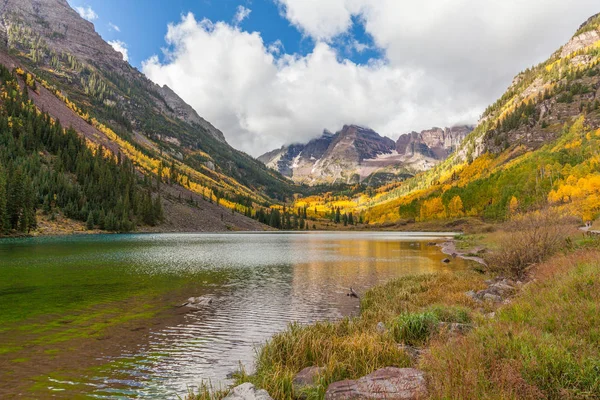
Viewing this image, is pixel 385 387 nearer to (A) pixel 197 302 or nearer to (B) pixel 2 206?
(A) pixel 197 302

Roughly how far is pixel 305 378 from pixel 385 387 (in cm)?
320

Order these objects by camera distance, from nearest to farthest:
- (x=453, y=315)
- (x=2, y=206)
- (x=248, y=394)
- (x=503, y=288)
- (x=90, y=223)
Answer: (x=248, y=394) < (x=453, y=315) < (x=503, y=288) < (x=2, y=206) < (x=90, y=223)

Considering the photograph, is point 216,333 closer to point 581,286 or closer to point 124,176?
point 581,286

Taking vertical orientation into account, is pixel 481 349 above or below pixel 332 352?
above

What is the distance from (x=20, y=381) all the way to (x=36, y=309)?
13.7m

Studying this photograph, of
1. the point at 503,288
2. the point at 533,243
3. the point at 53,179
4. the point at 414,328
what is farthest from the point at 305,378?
the point at 53,179

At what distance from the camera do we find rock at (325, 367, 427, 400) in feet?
28.1

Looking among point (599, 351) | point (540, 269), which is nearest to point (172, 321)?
point (599, 351)

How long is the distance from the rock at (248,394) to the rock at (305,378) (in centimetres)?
113

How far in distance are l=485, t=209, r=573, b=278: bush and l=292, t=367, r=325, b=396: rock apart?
2459cm

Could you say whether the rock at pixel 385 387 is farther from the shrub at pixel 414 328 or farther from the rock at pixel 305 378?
the shrub at pixel 414 328

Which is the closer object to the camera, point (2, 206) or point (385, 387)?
point (385, 387)

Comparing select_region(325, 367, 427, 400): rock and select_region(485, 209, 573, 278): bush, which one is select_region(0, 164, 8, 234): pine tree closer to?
select_region(325, 367, 427, 400): rock

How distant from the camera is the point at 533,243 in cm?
2903
